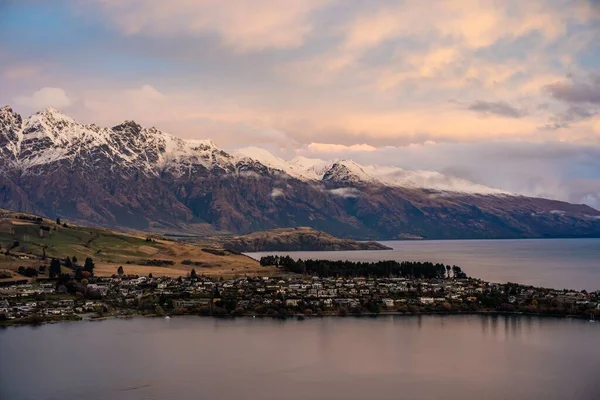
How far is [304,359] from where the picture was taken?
7738 cm

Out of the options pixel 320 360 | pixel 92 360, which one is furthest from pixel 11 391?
pixel 320 360

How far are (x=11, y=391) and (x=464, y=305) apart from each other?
64.3m

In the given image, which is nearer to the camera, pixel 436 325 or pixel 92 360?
pixel 92 360

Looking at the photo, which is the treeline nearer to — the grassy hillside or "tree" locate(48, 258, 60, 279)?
Result: the grassy hillside

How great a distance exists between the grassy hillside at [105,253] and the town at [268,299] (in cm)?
2401

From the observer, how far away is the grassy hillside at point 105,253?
155625 millimetres

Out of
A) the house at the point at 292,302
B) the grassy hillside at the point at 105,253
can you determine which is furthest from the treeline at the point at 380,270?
the house at the point at 292,302

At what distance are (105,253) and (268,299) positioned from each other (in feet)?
244

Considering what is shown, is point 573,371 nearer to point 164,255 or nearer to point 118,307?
point 118,307

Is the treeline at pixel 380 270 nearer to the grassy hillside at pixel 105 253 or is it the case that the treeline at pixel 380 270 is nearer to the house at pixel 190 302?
the grassy hillside at pixel 105 253

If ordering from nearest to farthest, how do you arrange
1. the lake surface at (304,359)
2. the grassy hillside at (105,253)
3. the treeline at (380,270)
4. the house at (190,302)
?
the lake surface at (304,359)
the house at (190,302)
the treeline at (380,270)
the grassy hillside at (105,253)

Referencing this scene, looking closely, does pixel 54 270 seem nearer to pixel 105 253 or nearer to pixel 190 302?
pixel 190 302

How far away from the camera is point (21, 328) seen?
92938mm

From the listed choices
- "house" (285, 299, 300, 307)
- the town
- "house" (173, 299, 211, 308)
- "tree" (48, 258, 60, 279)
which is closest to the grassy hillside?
"tree" (48, 258, 60, 279)
